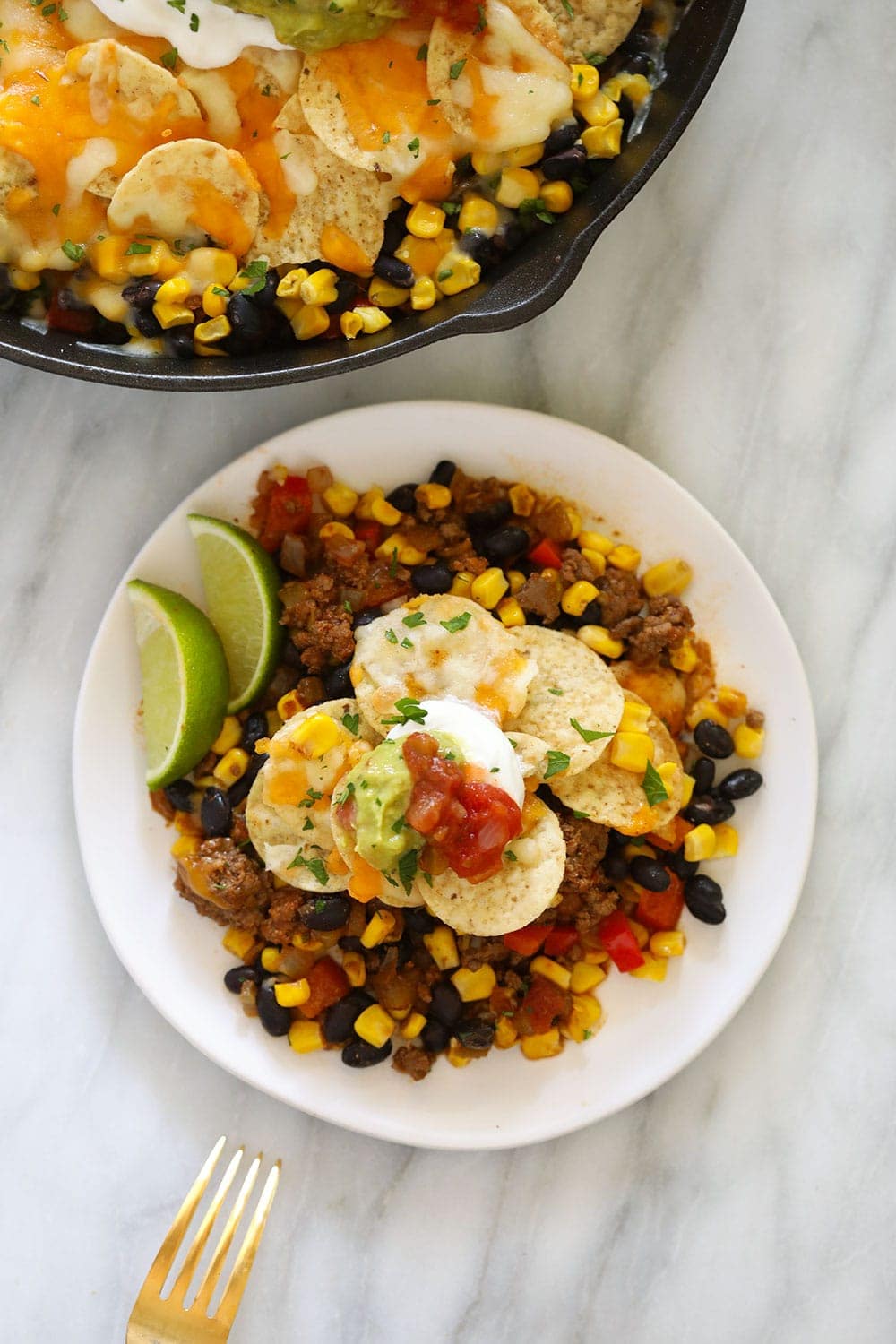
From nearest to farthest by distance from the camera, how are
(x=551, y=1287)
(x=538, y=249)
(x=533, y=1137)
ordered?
(x=538, y=249), (x=533, y=1137), (x=551, y=1287)

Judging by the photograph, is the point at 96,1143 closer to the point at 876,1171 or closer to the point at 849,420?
the point at 876,1171

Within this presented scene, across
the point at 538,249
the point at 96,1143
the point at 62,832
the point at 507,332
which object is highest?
the point at 538,249

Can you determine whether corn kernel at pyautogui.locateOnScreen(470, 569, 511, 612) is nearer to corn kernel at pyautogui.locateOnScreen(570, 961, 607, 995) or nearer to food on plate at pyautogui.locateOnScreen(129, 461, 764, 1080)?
food on plate at pyautogui.locateOnScreen(129, 461, 764, 1080)

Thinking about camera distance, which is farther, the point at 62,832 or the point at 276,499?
the point at 62,832

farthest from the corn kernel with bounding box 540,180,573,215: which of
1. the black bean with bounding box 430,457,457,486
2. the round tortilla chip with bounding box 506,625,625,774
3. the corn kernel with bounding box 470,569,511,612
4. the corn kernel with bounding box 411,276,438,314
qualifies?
the round tortilla chip with bounding box 506,625,625,774

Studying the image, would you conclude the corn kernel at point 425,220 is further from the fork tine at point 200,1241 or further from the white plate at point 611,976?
the fork tine at point 200,1241

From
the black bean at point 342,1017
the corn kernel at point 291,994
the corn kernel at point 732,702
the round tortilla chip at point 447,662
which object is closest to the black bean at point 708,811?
the corn kernel at point 732,702

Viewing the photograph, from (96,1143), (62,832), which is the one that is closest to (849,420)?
(62,832)

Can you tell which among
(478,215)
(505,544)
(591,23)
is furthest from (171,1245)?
(591,23)
